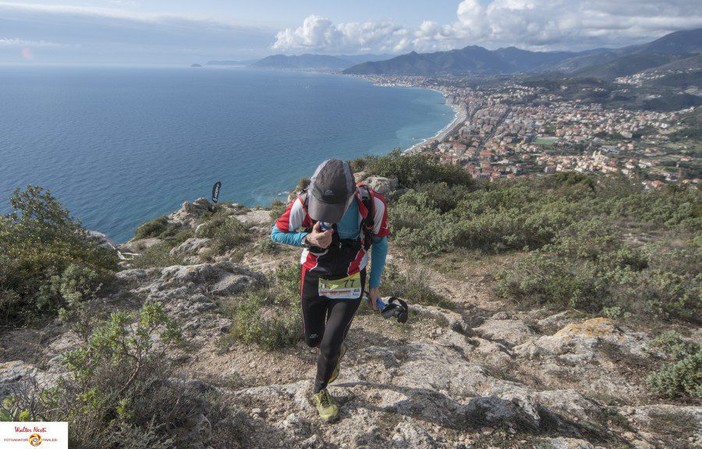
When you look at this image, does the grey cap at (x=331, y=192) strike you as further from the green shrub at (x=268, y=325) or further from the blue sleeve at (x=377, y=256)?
the green shrub at (x=268, y=325)

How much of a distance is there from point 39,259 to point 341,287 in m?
5.95

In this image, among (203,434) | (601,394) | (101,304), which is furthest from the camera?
(101,304)

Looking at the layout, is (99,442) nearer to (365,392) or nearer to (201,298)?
(365,392)

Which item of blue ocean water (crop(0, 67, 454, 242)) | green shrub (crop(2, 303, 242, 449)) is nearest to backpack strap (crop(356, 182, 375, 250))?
green shrub (crop(2, 303, 242, 449))

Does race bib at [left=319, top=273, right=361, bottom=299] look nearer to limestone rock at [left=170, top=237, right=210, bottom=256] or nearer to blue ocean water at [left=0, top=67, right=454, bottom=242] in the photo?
limestone rock at [left=170, top=237, right=210, bottom=256]

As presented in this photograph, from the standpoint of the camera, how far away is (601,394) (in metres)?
4.03

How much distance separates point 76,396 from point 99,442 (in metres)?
0.37

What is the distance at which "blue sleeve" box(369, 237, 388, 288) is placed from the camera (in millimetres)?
3326

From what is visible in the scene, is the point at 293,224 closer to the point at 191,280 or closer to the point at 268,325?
the point at 268,325

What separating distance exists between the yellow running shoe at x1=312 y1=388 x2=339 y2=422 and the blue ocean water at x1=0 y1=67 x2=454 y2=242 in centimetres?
3787

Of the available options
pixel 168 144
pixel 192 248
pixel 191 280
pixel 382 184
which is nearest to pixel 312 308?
pixel 191 280

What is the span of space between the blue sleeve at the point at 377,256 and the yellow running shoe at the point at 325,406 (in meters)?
1.07

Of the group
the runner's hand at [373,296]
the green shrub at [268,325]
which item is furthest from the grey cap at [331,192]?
the green shrub at [268,325]

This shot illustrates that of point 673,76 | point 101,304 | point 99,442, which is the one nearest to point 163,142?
point 101,304
